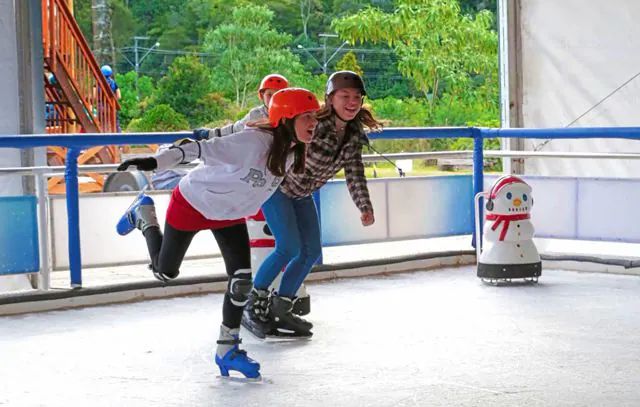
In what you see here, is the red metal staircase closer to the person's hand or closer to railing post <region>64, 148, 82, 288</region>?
railing post <region>64, 148, 82, 288</region>

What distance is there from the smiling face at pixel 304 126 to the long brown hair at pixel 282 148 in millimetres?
19

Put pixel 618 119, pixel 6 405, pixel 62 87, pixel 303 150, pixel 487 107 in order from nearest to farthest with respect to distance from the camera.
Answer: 1. pixel 6 405
2. pixel 303 150
3. pixel 618 119
4. pixel 62 87
5. pixel 487 107

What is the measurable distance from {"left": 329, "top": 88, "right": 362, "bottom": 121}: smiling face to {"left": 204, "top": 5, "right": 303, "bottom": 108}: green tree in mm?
13780

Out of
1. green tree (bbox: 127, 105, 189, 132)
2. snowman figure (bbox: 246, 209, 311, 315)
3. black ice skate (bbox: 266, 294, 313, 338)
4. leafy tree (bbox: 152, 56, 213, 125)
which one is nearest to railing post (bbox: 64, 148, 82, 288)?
snowman figure (bbox: 246, 209, 311, 315)

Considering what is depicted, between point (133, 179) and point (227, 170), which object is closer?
point (227, 170)

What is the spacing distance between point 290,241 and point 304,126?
1197mm

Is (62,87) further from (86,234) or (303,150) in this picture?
(303,150)

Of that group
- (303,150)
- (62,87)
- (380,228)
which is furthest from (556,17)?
(62,87)

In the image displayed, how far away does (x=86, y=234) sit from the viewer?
303 inches

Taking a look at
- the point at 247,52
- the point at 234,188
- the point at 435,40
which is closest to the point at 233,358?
the point at 234,188

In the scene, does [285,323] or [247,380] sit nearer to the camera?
[247,380]

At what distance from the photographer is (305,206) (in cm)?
630

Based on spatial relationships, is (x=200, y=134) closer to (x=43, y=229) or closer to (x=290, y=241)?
(x=290, y=241)

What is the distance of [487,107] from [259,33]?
4709 millimetres
